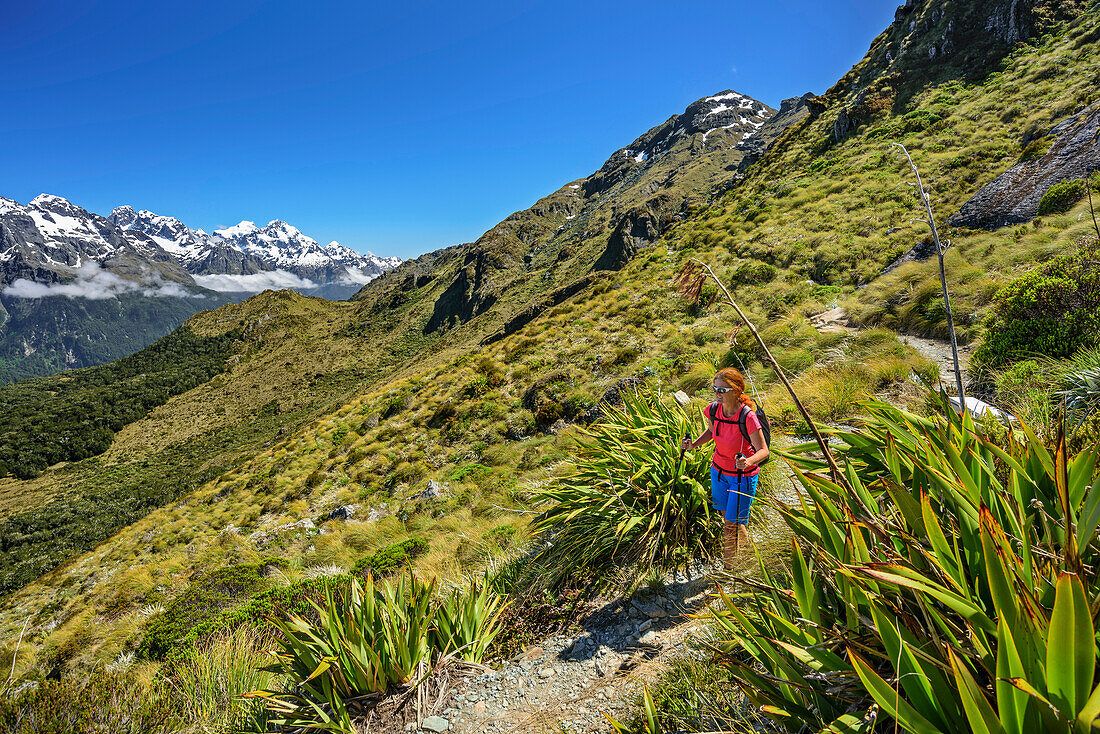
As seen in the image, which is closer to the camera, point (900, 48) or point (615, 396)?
point (615, 396)

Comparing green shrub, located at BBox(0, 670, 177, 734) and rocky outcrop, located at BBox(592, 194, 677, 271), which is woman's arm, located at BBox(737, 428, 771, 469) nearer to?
green shrub, located at BBox(0, 670, 177, 734)

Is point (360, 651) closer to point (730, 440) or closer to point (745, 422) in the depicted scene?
point (730, 440)

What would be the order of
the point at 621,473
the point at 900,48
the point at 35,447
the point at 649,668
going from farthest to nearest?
the point at 35,447, the point at 900,48, the point at 621,473, the point at 649,668

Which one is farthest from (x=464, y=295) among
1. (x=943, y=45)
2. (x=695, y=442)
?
(x=695, y=442)

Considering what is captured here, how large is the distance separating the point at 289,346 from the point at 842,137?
12589 cm

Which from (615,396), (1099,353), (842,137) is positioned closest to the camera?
(1099,353)

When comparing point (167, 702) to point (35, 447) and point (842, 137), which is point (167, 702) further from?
point (35, 447)

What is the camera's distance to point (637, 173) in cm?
13750

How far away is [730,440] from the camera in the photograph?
12.9ft

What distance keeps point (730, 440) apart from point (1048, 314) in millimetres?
6445

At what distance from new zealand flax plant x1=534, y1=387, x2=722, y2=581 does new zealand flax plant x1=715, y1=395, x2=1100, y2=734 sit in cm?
155

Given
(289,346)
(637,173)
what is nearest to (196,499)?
(289,346)

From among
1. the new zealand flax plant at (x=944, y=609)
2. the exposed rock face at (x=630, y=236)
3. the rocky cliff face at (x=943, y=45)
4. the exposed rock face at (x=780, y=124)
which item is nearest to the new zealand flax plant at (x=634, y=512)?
the new zealand flax plant at (x=944, y=609)

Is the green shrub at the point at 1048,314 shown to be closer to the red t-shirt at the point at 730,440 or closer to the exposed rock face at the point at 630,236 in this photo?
the red t-shirt at the point at 730,440
